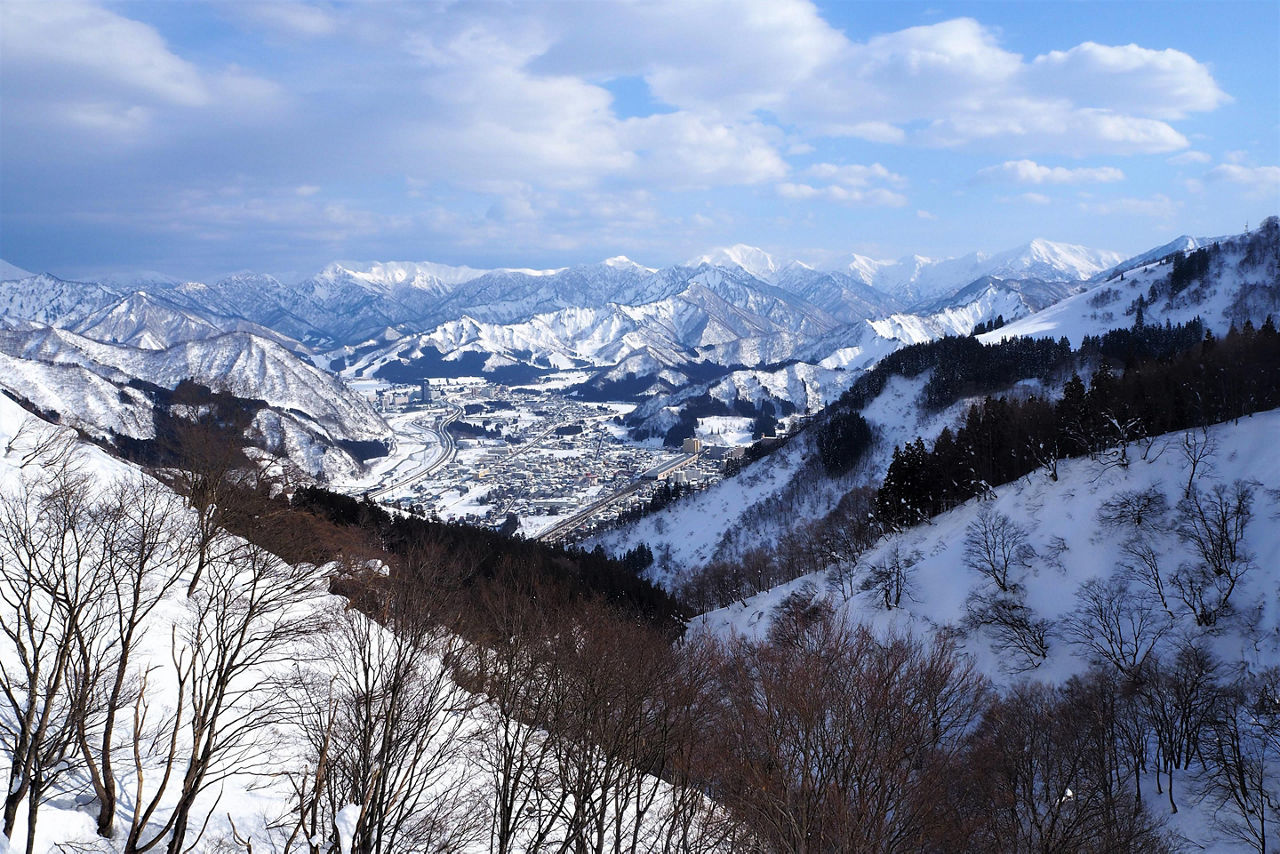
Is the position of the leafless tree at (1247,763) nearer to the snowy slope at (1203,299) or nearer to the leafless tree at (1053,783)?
the leafless tree at (1053,783)

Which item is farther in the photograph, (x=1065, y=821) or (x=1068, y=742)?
(x=1068, y=742)

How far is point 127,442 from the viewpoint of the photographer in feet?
304

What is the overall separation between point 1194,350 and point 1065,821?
5458 cm

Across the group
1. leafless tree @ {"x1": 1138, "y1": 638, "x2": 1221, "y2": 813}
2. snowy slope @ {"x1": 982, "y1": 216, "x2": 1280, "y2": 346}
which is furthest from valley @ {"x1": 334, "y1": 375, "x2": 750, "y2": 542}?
leafless tree @ {"x1": 1138, "y1": 638, "x2": 1221, "y2": 813}

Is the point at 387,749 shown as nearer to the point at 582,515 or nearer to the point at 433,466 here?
the point at 582,515

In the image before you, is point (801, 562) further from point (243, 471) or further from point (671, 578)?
point (243, 471)

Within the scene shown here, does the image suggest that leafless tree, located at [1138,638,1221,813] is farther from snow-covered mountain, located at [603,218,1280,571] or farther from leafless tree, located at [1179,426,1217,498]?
snow-covered mountain, located at [603,218,1280,571]

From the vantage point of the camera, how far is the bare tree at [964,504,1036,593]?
Answer: 1307 inches

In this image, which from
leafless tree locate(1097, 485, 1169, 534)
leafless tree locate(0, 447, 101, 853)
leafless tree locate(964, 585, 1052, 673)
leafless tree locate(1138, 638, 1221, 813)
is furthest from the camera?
leafless tree locate(1097, 485, 1169, 534)

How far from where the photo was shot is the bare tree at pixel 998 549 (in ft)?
109

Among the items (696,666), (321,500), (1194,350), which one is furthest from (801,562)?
(696,666)

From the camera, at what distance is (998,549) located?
34656 millimetres

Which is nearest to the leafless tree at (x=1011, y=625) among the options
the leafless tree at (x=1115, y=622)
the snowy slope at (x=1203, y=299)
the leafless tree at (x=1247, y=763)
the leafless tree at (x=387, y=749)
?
the leafless tree at (x=1115, y=622)

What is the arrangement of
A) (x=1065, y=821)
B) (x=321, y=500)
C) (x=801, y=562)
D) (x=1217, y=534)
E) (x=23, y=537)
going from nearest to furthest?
(x=23, y=537) → (x=1065, y=821) → (x=1217, y=534) → (x=321, y=500) → (x=801, y=562)
